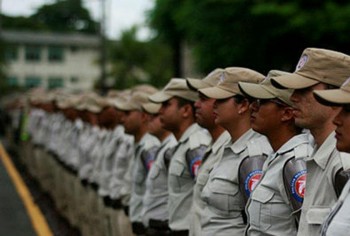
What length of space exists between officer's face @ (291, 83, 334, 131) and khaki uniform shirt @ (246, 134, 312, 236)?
25 cm

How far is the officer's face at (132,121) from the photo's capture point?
6914mm

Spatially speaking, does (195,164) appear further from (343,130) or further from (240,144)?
(343,130)

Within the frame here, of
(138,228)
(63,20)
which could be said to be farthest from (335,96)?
(63,20)

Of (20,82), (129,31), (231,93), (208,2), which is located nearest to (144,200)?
(231,93)

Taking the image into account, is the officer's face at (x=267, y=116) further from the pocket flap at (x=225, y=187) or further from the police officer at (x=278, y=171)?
the pocket flap at (x=225, y=187)

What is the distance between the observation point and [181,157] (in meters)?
5.27

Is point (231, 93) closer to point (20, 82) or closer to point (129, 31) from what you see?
point (129, 31)

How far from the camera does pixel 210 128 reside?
15.9 ft

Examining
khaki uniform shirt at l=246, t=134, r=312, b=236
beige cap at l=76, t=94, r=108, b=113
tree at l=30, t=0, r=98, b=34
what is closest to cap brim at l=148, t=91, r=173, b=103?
khaki uniform shirt at l=246, t=134, r=312, b=236

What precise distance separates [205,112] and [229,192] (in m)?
0.66

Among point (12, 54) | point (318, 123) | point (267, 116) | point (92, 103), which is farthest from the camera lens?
point (12, 54)

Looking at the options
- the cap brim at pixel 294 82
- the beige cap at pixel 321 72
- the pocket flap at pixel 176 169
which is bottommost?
the pocket flap at pixel 176 169

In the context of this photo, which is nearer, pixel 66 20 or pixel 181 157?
pixel 181 157

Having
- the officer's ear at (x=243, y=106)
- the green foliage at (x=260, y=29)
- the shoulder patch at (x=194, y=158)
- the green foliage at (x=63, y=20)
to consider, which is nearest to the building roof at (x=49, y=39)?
the green foliage at (x=63, y=20)
